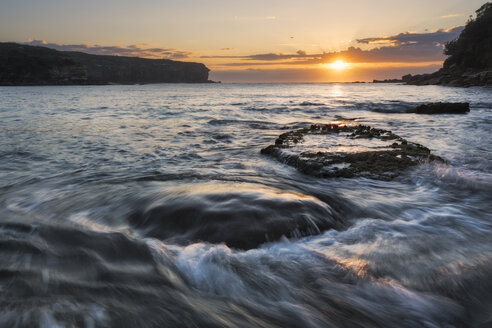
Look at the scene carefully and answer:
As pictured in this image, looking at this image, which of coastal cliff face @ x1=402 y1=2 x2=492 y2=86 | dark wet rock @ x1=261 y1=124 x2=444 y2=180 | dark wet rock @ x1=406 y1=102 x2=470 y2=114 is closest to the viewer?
dark wet rock @ x1=261 y1=124 x2=444 y2=180

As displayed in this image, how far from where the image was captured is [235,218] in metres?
3.99

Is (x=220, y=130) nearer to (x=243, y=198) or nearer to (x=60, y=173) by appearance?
(x=60, y=173)

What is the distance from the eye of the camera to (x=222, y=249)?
11.4 feet

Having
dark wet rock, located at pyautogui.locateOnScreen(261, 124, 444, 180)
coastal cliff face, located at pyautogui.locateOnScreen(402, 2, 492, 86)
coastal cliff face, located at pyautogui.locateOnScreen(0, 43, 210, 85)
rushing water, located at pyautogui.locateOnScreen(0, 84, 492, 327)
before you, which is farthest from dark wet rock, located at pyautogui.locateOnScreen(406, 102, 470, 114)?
coastal cliff face, located at pyautogui.locateOnScreen(0, 43, 210, 85)

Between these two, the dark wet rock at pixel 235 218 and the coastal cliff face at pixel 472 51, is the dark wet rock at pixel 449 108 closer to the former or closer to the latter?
the dark wet rock at pixel 235 218

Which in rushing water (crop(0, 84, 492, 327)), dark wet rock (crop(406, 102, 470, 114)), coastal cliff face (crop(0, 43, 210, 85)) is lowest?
rushing water (crop(0, 84, 492, 327))

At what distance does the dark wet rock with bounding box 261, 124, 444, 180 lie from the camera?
254 inches

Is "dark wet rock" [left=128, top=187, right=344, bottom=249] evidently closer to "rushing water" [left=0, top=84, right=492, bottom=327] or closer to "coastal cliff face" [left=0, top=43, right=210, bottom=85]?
"rushing water" [left=0, top=84, right=492, bottom=327]

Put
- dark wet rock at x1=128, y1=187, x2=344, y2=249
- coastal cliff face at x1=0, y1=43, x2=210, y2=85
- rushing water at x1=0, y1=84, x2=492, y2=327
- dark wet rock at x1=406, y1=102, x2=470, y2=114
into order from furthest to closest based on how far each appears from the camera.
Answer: coastal cliff face at x1=0, y1=43, x2=210, y2=85, dark wet rock at x1=406, y1=102, x2=470, y2=114, dark wet rock at x1=128, y1=187, x2=344, y2=249, rushing water at x1=0, y1=84, x2=492, y2=327

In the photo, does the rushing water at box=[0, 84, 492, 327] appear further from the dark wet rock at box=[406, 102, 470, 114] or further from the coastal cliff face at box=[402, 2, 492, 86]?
the coastal cliff face at box=[402, 2, 492, 86]

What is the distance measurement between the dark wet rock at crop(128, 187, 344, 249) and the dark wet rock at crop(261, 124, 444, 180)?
→ 2159mm

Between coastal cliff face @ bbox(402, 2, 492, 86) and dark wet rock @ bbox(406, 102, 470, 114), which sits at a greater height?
coastal cliff face @ bbox(402, 2, 492, 86)

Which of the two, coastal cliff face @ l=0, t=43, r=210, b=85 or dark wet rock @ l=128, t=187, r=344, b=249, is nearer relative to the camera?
dark wet rock @ l=128, t=187, r=344, b=249

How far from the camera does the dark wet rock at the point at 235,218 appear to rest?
3738 mm
